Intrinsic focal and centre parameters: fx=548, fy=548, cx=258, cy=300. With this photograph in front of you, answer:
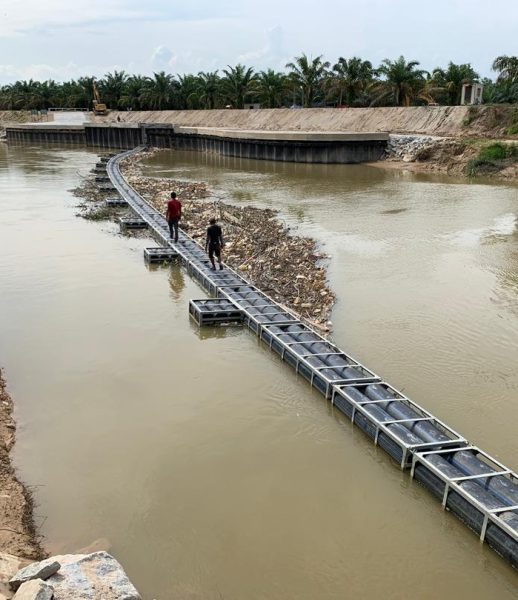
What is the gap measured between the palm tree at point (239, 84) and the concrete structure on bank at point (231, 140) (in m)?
14.5

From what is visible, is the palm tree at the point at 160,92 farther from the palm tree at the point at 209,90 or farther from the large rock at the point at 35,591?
the large rock at the point at 35,591

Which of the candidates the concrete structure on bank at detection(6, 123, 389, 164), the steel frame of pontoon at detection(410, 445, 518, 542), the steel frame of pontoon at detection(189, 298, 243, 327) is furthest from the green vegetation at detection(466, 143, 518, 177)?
the steel frame of pontoon at detection(410, 445, 518, 542)

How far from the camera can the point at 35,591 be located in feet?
12.7

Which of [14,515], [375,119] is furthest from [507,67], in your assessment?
[14,515]

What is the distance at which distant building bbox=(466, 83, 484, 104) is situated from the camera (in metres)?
46.2

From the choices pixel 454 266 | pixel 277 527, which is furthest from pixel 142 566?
pixel 454 266

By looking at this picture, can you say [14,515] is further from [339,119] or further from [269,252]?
[339,119]

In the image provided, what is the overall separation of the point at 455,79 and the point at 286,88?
2107 centimetres

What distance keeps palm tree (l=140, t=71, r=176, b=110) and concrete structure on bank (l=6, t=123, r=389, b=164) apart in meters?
16.6

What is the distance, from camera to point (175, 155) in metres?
53.6

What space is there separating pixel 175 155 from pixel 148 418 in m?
49.1

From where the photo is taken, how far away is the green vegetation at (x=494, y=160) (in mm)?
35438

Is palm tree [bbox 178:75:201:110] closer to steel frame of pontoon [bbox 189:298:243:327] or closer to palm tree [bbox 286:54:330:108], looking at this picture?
palm tree [bbox 286:54:330:108]

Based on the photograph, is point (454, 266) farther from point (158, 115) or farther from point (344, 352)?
point (158, 115)
